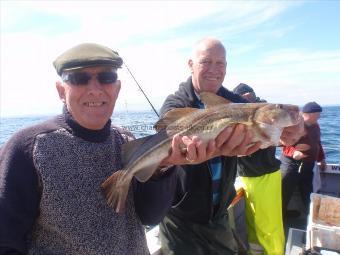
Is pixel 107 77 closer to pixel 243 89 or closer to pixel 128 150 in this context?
pixel 128 150

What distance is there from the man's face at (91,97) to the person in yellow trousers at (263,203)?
141 inches

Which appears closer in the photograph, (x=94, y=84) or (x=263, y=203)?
(x=94, y=84)

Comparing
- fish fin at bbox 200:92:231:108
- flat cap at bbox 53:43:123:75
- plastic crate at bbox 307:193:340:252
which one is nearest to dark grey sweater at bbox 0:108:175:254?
flat cap at bbox 53:43:123:75

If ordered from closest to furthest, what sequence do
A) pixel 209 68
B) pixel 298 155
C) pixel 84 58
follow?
1. pixel 84 58
2. pixel 209 68
3. pixel 298 155

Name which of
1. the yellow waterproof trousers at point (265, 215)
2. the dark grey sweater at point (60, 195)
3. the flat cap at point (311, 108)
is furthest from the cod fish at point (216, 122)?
the flat cap at point (311, 108)

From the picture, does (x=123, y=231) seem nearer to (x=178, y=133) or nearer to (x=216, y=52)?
(x=178, y=133)

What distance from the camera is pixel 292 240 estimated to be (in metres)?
5.35

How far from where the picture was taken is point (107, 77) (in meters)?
2.62

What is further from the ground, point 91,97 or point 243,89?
point 91,97

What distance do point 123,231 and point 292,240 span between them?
145 inches

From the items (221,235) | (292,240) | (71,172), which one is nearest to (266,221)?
(292,240)

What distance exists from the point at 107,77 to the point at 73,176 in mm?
772

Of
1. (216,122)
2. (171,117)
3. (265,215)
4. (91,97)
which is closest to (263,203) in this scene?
(265,215)

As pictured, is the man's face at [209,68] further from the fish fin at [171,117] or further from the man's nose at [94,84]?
the man's nose at [94,84]
